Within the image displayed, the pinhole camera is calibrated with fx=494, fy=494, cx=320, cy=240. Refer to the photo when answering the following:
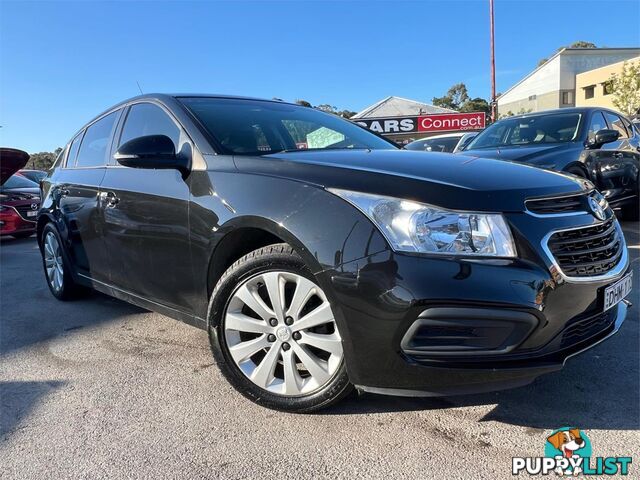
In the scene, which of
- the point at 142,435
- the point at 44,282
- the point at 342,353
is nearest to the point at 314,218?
the point at 342,353

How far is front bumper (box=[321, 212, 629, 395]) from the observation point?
185 centimetres

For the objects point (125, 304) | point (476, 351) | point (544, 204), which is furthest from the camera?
point (125, 304)

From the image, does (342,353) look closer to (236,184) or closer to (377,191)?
(377,191)

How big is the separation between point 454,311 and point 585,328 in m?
0.71

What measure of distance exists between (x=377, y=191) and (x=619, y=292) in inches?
48.3

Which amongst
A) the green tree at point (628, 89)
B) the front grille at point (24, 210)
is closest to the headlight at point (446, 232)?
the front grille at point (24, 210)

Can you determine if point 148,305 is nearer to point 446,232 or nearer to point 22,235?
point 446,232

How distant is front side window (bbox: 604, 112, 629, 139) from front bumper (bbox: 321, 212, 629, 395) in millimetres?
5633

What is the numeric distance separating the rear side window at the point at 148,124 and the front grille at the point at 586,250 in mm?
2061

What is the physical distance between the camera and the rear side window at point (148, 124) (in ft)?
9.74

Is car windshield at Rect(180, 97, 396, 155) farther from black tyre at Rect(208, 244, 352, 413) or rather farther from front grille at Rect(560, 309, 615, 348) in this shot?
front grille at Rect(560, 309, 615, 348)

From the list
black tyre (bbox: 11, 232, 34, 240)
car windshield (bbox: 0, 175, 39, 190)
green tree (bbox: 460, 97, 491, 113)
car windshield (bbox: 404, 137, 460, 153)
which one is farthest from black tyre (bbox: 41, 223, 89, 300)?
green tree (bbox: 460, 97, 491, 113)

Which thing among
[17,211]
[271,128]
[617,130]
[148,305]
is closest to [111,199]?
[148,305]

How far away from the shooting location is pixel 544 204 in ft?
6.81
